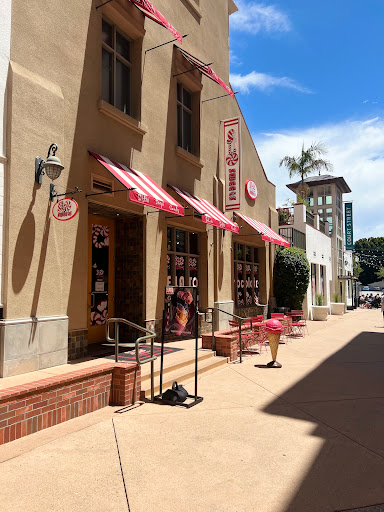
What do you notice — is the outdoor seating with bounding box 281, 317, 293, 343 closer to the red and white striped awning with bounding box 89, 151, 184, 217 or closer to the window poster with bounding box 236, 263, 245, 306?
the window poster with bounding box 236, 263, 245, 306

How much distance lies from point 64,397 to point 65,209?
2.89m

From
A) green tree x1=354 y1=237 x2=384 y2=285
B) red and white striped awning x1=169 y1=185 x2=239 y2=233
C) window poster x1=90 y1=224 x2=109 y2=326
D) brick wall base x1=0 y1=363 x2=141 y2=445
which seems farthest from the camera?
green tree x1=354 y1=237 x2=384 y2=285

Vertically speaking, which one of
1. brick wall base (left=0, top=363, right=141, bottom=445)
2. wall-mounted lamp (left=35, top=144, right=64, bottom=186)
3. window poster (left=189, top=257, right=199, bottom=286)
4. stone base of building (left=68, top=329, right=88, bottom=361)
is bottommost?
brick wall base (left=0, top=363, right=141, bottom=445)

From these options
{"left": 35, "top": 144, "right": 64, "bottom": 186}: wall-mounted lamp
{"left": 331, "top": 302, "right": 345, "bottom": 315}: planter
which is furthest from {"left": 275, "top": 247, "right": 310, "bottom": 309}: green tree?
{"left": 35, "top": 144, "right": 64, "bottom": 186}: wall-mounted lamp

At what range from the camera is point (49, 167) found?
20.5 feet

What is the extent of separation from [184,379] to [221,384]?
669 mm

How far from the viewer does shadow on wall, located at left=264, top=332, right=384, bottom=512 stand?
3.37 m

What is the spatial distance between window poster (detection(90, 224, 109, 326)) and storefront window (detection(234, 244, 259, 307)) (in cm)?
632

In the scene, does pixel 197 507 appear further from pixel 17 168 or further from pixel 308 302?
pixel 308 302

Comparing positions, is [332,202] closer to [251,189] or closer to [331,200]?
[331,200]

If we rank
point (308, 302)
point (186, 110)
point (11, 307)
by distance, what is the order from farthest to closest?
point (308, 302) → point (186, 110) → point (11, 307)

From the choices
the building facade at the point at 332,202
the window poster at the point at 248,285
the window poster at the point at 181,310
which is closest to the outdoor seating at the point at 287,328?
the window poster at the point at 248,285

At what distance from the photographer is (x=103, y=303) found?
9172mm

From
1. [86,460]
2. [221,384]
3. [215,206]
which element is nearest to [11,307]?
[86,460]
